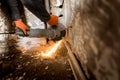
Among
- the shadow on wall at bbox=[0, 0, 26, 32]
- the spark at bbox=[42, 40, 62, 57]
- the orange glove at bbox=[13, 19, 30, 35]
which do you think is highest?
the shadow on wall at bbox=[0, 0, 26, 32]

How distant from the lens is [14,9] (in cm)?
278

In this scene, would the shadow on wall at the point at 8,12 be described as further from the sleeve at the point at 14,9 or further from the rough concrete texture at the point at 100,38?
the rough concrete texture at the point at 100,38

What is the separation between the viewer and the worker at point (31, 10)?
266 cm

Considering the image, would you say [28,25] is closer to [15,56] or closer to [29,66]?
[15,56]

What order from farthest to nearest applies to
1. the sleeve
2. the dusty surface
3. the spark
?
the sleeve
the spark
the dusty surface

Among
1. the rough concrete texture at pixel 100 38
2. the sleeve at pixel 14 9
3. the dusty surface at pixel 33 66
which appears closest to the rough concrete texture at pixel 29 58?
the dusty surface at pixel 33 66

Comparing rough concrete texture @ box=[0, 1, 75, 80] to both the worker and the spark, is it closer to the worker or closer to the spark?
the spark

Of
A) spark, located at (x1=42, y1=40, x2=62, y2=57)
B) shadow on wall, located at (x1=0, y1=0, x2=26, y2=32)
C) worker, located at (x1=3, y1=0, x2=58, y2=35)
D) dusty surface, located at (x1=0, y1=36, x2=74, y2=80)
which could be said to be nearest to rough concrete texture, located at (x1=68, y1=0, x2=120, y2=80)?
dusty surface, located at (x1=0, y1=36, x2=74, y2=80)

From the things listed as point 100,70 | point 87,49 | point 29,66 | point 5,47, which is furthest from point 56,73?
point 5,47

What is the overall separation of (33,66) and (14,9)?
3.17ft

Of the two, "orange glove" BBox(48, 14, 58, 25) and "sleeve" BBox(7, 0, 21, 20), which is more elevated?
"sleeve" BBox(7, 0, 21, 20)

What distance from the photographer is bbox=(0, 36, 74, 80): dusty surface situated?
2.14 meters

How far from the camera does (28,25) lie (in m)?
3.07

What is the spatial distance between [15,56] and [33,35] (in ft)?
1.51
